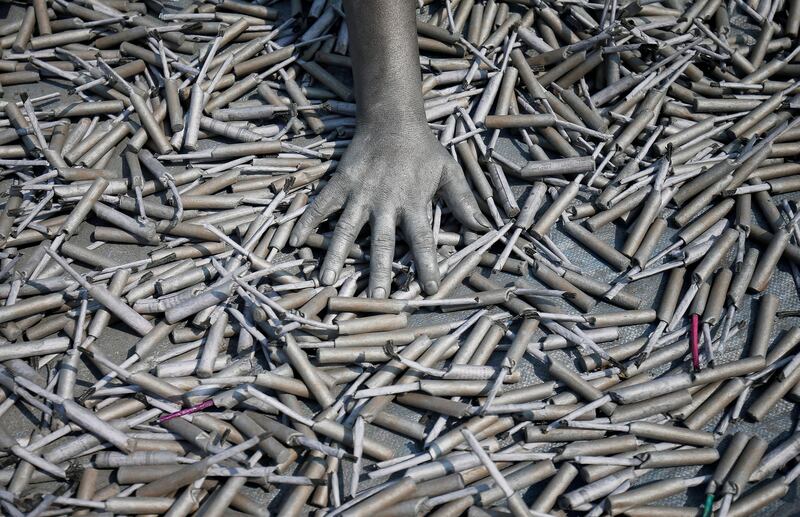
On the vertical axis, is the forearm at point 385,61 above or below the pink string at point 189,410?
above

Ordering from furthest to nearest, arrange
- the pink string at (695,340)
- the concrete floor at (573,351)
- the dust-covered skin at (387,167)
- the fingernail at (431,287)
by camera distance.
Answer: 1. the dust-covered skin at (387,167)
2. the fingernail at (431,287)
3. the pink string at (695,340)
4. the concrete floor at (573,351)

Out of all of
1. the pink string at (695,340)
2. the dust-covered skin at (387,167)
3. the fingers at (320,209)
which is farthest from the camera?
the fingers at (320,209)

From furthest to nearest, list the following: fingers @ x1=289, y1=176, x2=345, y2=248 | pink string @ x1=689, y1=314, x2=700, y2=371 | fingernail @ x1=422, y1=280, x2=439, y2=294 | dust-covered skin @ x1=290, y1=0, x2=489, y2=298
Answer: fingers @ x1=289, y1=176, x2=345, y2=248, dust-covered skin @ x1=290, y1=0, x2=489, y2=298, fingernail @ x1=422, y1=280, x2=439, y2=294, pink string @ x1=689, y1=314, x2=700, y2=371

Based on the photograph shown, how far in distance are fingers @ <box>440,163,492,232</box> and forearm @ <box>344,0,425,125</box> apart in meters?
0.45

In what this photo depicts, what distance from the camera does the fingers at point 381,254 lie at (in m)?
4.61

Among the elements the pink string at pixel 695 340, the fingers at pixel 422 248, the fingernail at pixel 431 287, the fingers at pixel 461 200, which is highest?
the fingers at pixel 461 200

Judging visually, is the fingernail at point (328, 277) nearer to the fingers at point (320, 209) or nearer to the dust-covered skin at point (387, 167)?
the dust-covered skin at point (387, 167)

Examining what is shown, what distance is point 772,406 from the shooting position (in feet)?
14.0

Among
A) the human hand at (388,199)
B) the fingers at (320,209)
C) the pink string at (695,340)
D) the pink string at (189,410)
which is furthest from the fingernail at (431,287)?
the pink string at (695,340)

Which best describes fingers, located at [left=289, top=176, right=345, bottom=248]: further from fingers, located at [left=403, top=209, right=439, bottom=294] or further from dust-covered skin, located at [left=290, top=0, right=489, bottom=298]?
fingers, located at [left=403, top=209, right=439, bottom=294]

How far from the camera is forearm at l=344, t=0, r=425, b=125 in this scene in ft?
15.9

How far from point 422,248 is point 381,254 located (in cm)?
26

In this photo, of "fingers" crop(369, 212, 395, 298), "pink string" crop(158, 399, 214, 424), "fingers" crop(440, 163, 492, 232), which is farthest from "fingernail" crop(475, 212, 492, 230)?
"pink string" crop(158, 399, 214, 424)

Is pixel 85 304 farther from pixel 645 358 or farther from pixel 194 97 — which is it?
pixel 645 358
